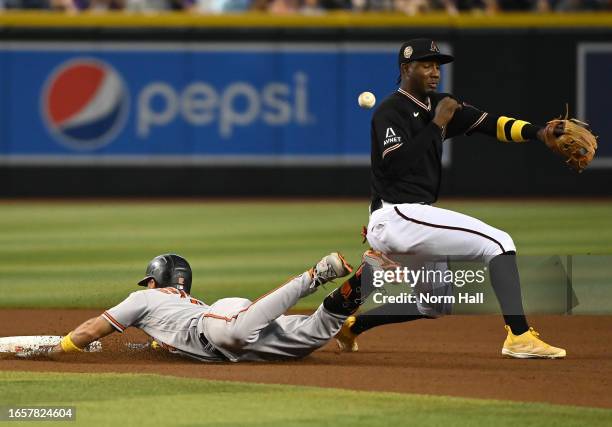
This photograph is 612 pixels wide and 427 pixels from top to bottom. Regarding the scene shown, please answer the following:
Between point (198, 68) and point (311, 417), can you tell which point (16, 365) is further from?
point (198, 68)

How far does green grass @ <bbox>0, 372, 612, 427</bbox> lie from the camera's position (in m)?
5.21

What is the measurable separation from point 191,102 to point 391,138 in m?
12.8

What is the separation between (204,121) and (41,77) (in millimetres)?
2560

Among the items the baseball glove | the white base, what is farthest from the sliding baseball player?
the baseball glove

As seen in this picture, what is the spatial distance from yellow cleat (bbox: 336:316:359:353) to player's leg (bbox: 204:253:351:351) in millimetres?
752

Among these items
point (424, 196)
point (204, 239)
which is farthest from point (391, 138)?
point (204, 239)

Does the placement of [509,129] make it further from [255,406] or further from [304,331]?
[255,406]

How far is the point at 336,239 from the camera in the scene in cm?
1359

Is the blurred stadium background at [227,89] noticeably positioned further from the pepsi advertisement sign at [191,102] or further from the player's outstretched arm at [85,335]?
the player's outstretched arm at [85,335]

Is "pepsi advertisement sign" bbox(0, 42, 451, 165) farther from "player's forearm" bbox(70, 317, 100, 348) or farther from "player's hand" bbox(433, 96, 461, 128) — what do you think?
"player's forearm" bbox(70, 317, 100, 348)

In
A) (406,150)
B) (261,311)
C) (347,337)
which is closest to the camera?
(261,311)

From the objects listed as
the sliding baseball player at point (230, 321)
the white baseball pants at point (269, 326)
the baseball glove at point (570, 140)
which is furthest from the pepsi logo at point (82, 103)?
the baseball glove at point (570, 140)

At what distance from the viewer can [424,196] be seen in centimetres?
678

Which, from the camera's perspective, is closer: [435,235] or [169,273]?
[435,235]
